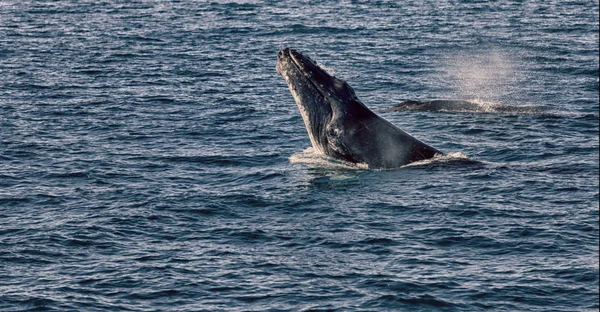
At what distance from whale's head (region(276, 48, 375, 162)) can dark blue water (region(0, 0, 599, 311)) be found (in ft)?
3.14

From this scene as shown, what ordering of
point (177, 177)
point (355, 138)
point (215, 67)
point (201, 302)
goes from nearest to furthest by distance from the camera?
point (201, 302), point (355, 138), point (177, 177), point (215, 67)

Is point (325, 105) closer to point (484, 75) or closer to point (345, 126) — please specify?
point (345, 126)

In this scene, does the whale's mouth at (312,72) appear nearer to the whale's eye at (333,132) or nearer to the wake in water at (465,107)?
the whale's eye at (333,132)

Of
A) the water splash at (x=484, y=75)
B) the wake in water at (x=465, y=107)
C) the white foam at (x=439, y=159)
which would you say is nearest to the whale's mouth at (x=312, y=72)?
the white foam at (x=439, y=159)

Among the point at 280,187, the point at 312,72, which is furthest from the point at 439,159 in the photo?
the point at 280,187

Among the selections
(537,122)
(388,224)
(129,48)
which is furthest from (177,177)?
(129,48)

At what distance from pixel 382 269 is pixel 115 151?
18.4 meters

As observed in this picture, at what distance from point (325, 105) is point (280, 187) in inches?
128

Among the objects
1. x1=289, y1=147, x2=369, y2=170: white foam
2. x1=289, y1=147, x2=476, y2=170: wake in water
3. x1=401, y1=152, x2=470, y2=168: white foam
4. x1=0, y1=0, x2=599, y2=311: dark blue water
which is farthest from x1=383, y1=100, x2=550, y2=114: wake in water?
x1=401, y1=152, x2=470, y2=168: white foam

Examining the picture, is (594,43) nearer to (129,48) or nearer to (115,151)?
(129,48)

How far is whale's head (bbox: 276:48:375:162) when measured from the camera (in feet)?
121

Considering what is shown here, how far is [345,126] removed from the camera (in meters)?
36.8

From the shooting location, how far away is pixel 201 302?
26797 millimetres

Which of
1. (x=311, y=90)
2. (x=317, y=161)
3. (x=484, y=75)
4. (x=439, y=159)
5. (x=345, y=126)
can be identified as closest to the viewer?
(x=345, y=126)
